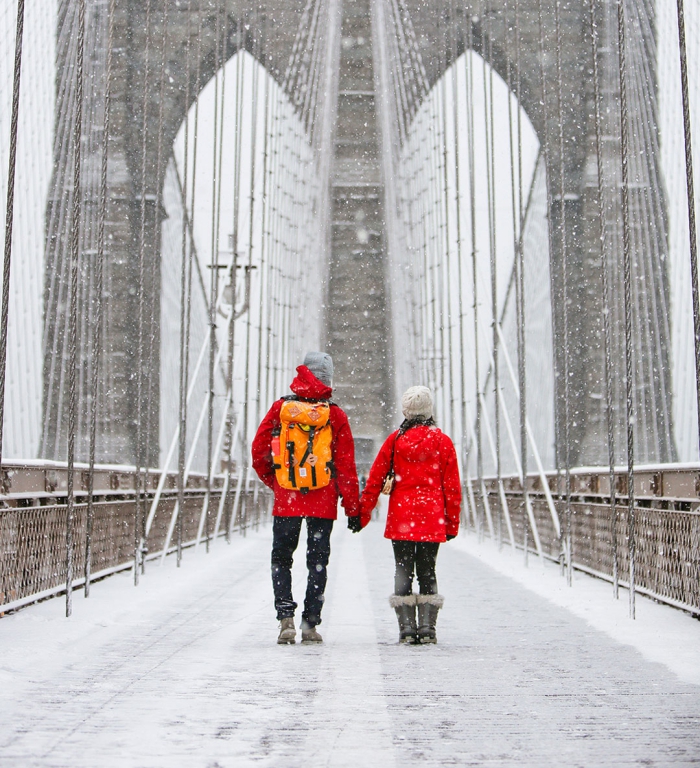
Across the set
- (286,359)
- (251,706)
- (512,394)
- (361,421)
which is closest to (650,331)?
(512,394)

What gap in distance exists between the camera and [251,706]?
10.0 ft

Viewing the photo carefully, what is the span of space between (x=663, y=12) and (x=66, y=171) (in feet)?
20.6

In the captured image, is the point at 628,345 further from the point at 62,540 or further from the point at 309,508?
the point at 62,540

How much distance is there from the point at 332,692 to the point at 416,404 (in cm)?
148

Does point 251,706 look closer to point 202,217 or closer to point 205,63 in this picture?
point 202,217

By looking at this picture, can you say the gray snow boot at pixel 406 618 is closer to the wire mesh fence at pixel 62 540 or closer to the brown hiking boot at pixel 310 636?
the brown hiking boot at pixel 310 636

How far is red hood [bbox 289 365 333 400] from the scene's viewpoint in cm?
441

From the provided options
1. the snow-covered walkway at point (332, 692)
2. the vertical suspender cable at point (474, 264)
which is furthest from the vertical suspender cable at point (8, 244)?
the vertical suspender cable at point (474, 264)

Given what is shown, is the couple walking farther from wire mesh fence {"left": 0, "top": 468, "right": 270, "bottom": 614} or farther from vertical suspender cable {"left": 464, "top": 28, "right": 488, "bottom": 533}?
vertical suspender cable {"left": 464, "top": 28, "right": 488, "bottom": 533}

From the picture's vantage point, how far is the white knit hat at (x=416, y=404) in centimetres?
452

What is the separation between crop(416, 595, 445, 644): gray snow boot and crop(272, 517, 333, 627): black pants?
1.20 ft

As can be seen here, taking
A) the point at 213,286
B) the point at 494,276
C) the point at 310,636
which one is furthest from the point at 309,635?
the point at 494,276

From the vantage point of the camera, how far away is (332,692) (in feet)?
10.8

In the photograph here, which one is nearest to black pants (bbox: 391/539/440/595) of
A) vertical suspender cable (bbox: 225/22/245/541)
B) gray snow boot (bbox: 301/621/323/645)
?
gray snow boot (bbox: 301/621/323/645)
